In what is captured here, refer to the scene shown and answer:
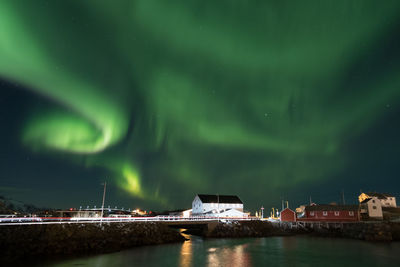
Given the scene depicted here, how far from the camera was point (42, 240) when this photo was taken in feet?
111

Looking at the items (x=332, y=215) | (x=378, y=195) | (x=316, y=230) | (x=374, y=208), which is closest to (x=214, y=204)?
(x=316, y=230)

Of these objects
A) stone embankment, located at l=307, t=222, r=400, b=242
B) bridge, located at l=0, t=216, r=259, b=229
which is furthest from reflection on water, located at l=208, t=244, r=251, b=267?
stone embankment, located at l=307, t=222, r=400, b=242

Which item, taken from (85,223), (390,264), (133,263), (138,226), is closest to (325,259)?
(390,264)

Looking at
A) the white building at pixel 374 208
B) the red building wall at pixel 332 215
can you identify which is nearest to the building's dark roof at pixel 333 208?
the red building wall at pixel 332 215

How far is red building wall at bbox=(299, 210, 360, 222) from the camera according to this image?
6500 centimetres

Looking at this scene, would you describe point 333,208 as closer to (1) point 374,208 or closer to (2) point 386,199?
(1) point 374,208

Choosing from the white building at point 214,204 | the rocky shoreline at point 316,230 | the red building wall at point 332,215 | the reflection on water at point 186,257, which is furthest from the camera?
the white building at point 214,204

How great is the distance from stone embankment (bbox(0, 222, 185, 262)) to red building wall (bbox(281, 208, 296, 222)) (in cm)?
3896

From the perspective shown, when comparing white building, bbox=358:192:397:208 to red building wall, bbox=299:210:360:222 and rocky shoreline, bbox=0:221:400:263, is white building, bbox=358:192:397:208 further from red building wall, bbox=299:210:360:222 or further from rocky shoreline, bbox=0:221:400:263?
rocky shoreline, bbox=0:221:400:263

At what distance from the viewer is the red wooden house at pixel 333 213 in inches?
2564

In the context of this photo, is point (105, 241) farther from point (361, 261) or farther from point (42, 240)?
point (361, 261)

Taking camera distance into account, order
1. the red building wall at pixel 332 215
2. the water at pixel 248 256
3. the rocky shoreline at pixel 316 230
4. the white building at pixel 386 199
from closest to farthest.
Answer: the water at pixel 248 256 < the rocky shoreline at pixel 316 230 < the red building wall at pixel 332 215 < the white building at pixel 386 199

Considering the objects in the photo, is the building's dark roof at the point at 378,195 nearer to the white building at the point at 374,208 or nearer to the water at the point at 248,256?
the white building at the point at 374,208

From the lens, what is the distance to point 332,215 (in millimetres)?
67125
